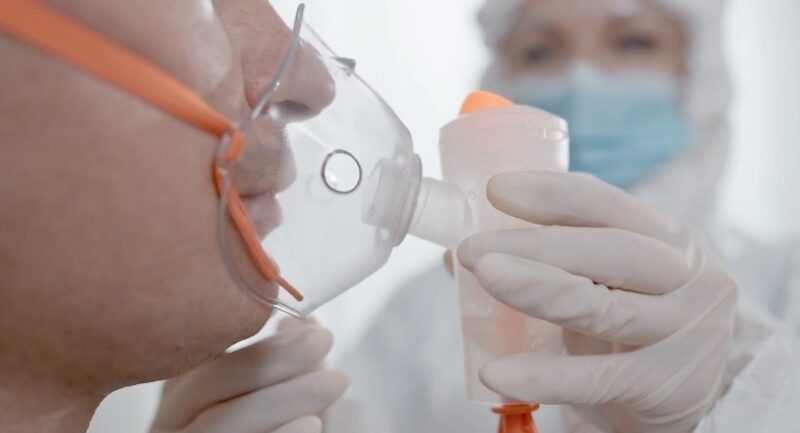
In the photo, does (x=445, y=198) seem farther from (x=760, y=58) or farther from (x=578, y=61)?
(x=760, y=58)

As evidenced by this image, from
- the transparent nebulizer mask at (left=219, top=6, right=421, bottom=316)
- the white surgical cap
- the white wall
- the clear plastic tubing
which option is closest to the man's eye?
the white surgical cap

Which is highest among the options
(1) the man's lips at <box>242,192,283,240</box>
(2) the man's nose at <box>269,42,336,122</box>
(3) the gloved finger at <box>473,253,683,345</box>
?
(2) the man's nose at <box>269,42,336,122</box>

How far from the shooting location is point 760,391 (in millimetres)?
1133

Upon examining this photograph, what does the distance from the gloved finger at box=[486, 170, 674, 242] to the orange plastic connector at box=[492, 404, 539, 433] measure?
0.23 metres

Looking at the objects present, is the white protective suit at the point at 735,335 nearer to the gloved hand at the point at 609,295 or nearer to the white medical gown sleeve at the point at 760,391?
the white medical gown sleeve at the point at 760,391

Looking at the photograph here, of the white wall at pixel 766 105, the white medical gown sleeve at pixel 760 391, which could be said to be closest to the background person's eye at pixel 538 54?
the white wall at pixel 766 105

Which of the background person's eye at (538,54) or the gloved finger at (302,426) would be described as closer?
the gloved finger at (302,426)

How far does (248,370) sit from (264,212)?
38 centimetres

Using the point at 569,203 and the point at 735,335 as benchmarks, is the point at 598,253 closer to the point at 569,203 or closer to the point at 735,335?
the point at 569,203

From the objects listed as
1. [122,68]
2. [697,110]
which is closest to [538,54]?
[697,110]

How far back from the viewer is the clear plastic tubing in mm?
887

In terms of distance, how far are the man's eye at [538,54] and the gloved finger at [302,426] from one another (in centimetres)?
140

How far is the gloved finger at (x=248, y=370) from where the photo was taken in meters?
1.08

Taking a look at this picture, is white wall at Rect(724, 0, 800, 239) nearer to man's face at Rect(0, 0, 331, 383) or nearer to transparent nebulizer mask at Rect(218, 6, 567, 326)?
transparent nebulizer mask at Rect(218, 6, 567, 326)
